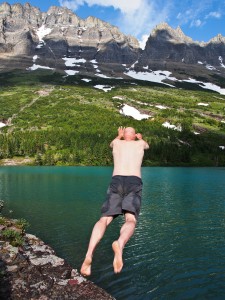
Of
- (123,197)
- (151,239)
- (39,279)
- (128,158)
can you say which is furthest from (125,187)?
(151,239)

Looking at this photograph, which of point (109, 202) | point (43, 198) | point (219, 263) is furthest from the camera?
point (43, 198)

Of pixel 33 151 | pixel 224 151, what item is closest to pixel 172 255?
pixel 33 151

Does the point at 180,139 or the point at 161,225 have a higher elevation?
the point at 180,139

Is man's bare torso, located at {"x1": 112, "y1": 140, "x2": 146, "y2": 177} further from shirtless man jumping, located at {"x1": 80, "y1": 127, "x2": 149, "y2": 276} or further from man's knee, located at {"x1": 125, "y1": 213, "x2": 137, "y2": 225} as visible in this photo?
man's knee, located at {"x1": 125, "y1": 213, "x2": 137, "y2": 225}

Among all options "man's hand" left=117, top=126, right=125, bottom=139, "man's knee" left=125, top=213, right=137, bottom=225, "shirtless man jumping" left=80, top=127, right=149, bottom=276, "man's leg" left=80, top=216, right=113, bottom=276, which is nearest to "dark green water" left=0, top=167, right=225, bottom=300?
"man's leg" left=80, top=216, right=113, bottom=276

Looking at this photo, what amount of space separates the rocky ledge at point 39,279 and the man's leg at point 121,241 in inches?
249

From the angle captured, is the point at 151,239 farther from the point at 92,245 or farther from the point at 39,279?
the point at 92,245

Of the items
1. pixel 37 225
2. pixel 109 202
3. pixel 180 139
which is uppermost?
pixel 180 139

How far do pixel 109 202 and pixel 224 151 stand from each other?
17329 cm

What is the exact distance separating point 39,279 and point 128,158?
918 cm

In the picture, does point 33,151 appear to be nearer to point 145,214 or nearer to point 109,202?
point 145,214

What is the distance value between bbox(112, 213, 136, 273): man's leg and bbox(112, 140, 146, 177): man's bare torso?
159 centimetres

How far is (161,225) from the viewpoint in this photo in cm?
3738

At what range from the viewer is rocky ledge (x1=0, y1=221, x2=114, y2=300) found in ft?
53.5
